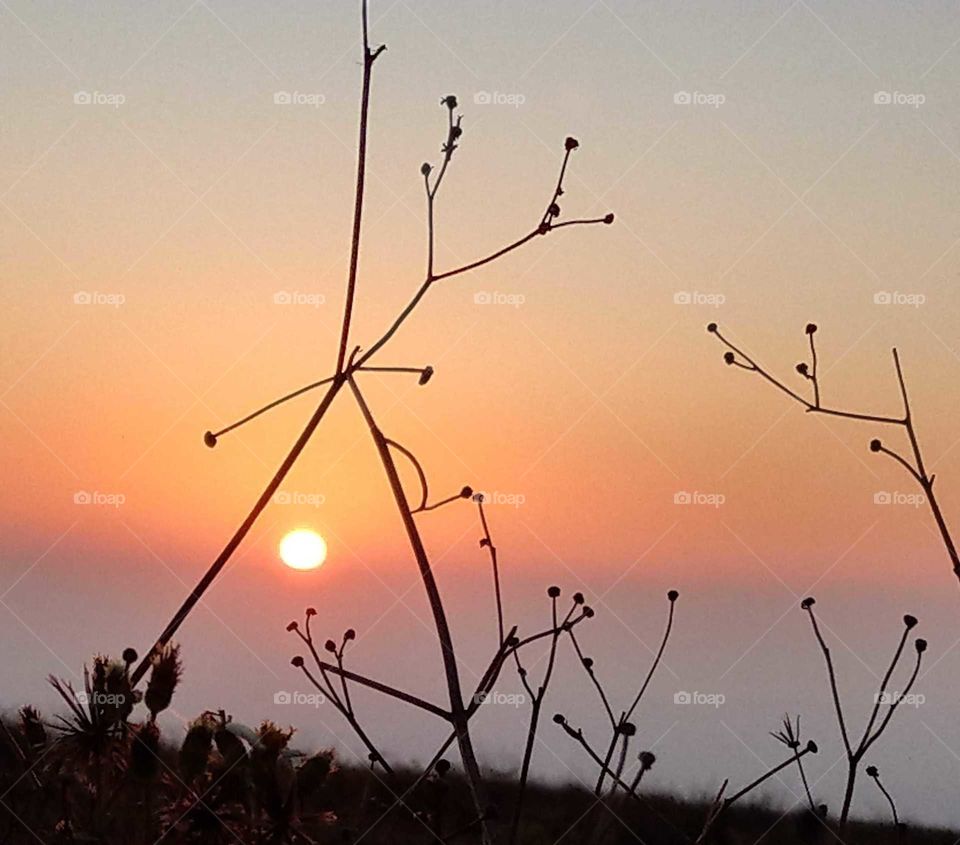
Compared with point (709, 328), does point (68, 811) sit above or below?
below

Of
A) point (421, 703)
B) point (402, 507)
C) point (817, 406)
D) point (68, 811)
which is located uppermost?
point (817, 406)

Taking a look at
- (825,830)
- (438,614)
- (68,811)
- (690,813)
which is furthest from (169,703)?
(690,813)

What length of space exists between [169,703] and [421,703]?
1.66ft

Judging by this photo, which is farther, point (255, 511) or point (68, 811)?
point (68, 811)

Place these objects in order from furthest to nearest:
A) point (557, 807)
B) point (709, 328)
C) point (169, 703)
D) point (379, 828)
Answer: point (557, 807), point (379, 828), point (709, 328), point (169, 703)

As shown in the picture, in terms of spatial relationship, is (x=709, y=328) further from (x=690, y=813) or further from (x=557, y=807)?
(x=557, y=807)

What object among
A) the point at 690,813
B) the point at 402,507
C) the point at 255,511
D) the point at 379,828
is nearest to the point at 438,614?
the point at 402,507

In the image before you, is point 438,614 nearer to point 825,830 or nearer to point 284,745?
point 284,745

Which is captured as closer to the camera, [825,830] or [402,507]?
[402,507]

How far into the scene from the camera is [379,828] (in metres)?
3.12

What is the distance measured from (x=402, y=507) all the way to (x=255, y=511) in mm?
173

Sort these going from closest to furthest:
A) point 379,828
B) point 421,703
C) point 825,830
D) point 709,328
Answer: point 421,703 → point 825,830 → point 709,328 → point 379,828

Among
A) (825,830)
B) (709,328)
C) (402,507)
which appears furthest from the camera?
(709,328)

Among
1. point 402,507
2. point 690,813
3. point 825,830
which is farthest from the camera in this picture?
point 690,813
